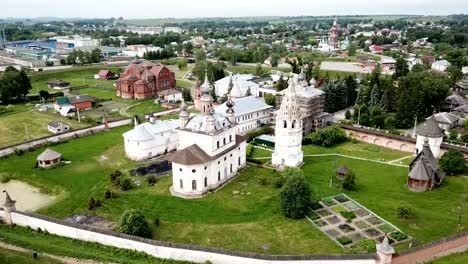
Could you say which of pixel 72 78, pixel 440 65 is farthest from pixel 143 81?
pixel 440 65

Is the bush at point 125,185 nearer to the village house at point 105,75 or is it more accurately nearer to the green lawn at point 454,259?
the green lawn at point 454,259

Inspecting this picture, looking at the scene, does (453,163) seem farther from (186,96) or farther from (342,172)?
(186,96)

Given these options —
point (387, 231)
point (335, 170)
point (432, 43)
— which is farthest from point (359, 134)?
point (432, 43)

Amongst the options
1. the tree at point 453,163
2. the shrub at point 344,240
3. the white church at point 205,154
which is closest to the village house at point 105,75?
the white church at point 205,154

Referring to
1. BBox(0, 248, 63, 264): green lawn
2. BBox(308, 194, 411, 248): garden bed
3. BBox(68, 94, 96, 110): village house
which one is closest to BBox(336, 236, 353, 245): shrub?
BBox(308, 194, 411, 248): garden bed

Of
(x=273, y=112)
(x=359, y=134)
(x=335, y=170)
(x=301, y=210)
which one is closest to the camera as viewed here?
(x=301, y=210)

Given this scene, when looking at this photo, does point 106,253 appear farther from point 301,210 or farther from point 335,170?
point 335,170
